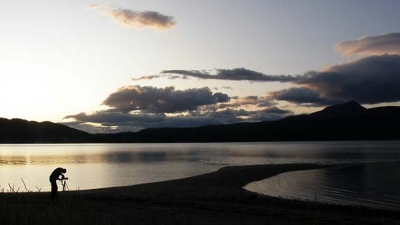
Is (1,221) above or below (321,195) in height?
above

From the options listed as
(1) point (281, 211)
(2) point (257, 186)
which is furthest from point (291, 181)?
(1) point (281, 211)

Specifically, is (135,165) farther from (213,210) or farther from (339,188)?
(213,210)

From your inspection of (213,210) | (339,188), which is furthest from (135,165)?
(213,210)

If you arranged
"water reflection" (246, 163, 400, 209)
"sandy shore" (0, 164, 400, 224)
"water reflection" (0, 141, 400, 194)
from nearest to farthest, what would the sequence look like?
"sandy shore" (0, 164, 400, 224), "water reflection" (246, 163, 400, 209), "water reflection" (0, 141, 400, 194)

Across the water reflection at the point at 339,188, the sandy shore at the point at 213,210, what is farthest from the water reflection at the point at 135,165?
the sandy shore at the point at 213,210

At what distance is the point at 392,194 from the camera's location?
30391mm

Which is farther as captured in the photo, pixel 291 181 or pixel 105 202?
pixel 291 181

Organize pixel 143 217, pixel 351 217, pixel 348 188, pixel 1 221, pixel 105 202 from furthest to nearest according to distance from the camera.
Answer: pixel 348 188 → pixel 105 202 → pixel 351 217 → pixel 143 217 → pixel 1 221

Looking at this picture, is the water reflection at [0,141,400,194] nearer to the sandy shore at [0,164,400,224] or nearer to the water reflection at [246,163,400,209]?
the water reflection at [246,163,400,209]

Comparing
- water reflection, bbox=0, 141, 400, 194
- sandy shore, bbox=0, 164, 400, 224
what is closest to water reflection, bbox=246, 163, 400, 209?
water reflection, bbox=0, 141, 400, 194

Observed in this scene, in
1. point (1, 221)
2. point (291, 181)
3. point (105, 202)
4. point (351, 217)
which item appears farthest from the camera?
point (291, 181)

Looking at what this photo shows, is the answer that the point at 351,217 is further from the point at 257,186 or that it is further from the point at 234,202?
the point at 257,186

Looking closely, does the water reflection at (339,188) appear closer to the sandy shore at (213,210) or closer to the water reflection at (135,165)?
the water reflection at (135,165)

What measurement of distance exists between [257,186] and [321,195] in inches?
286
